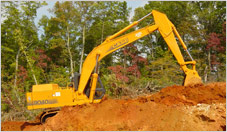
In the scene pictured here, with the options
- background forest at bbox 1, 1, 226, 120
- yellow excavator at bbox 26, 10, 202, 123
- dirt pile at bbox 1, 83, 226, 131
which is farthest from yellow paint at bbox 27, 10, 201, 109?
background forest at bbox 1, 1, 226, 120

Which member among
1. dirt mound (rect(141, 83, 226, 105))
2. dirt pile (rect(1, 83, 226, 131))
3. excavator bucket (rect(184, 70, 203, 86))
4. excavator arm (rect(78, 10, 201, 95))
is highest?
excavator arm (rect(78, 10, 201, 95))

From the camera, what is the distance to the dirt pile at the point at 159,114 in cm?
649

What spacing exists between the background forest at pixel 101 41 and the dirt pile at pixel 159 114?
27.8 feet

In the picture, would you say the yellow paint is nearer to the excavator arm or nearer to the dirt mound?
the excavator arm

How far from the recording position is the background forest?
19.8m

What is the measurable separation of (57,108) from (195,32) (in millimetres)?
19311

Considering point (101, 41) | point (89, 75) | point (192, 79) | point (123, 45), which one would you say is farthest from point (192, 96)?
point (101, 41)

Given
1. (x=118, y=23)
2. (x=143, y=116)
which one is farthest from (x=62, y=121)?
(x=118, y=23)

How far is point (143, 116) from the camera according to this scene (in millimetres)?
6980

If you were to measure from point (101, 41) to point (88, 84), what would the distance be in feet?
46.5

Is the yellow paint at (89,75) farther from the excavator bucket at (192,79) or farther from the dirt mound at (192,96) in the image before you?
the dirt mound at (192,96)

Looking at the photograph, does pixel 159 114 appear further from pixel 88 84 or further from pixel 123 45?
pixel 88 84

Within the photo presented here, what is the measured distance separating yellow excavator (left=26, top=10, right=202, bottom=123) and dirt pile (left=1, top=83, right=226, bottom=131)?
0.41 m

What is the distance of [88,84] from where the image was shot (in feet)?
29.1
